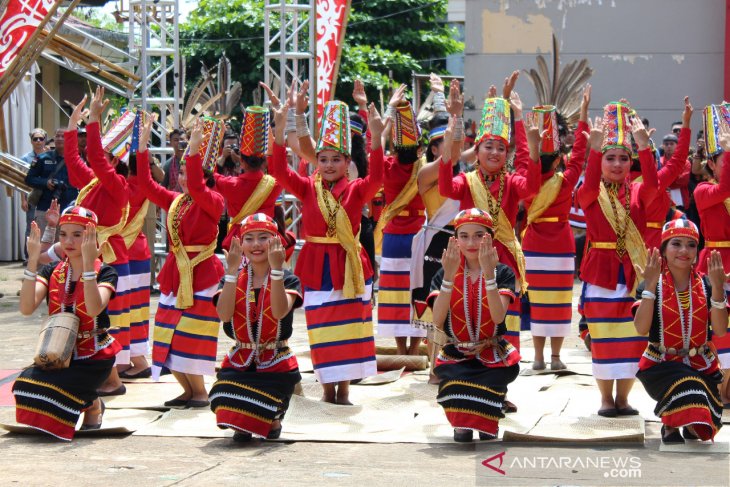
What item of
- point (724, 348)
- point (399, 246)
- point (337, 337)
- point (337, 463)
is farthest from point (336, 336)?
point (724, 348)

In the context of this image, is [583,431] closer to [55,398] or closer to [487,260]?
[487,260]

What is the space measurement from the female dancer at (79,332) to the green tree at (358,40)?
21.6m

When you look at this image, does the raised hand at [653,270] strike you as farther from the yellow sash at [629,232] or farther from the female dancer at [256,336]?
the female dancer at [256,336]

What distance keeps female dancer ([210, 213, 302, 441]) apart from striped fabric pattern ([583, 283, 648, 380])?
1769mm

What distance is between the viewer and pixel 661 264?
6.23 meters

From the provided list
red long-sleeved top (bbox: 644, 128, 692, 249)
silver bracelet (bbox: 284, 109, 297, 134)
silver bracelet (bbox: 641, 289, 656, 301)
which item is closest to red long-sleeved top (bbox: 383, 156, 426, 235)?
silver bracelet (bbox: 284, 109, 297, 134)

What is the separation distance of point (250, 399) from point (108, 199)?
2.50 metres

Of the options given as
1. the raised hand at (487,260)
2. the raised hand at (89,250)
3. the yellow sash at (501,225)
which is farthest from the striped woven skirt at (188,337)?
the raised hand at (487,260)

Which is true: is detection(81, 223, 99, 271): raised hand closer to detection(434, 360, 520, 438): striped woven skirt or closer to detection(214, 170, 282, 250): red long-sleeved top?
detection(214, 170, 282, 250): red long-sleeved top

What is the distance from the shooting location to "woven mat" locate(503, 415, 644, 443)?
6188 millimetres

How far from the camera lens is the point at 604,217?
732cm

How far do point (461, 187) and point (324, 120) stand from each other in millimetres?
934

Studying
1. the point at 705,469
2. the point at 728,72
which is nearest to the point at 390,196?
the point at 705,469

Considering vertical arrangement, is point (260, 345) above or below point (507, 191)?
below
